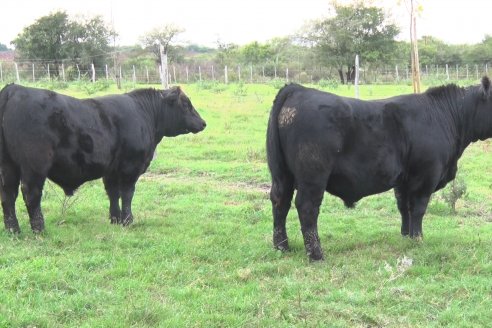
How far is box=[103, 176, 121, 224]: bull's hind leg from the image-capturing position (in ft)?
24.4

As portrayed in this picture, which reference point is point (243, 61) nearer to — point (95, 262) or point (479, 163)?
point (479, 163)

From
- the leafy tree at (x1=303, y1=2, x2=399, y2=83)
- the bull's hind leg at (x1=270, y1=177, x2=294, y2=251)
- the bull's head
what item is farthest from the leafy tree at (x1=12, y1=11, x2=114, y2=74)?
the bull's hind leg at (x1=270, y1=177, x2=294, y2=251)

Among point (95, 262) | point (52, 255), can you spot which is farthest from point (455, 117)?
point (52, 255)

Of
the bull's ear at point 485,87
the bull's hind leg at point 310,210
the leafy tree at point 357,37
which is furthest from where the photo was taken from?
the leafy tree at point 357,37

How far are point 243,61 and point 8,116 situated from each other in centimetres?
6180

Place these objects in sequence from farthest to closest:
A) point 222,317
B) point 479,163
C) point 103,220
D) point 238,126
→ point 238,126 → point 479,163 → point 103,220 → point 222,317

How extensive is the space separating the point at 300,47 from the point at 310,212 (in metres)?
60.9

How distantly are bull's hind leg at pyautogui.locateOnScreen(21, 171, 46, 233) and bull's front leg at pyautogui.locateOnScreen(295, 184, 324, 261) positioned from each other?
3064mm

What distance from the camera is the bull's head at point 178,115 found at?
27.4ft

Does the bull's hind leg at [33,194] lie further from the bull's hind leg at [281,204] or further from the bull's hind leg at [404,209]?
the bull's hind leg at [404,209]

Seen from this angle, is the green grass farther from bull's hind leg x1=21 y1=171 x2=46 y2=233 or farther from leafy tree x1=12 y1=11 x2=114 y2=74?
leafy tree x1=12 y1=11 x2=114 y2=74

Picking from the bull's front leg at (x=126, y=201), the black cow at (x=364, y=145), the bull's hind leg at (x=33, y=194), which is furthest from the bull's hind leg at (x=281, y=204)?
the bull's hind leg at (x=33, y=194)

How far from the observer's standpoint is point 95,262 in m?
5.53

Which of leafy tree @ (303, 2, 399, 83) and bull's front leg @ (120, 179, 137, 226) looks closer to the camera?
bull's front leg @ (120, 179, 137, 226)
